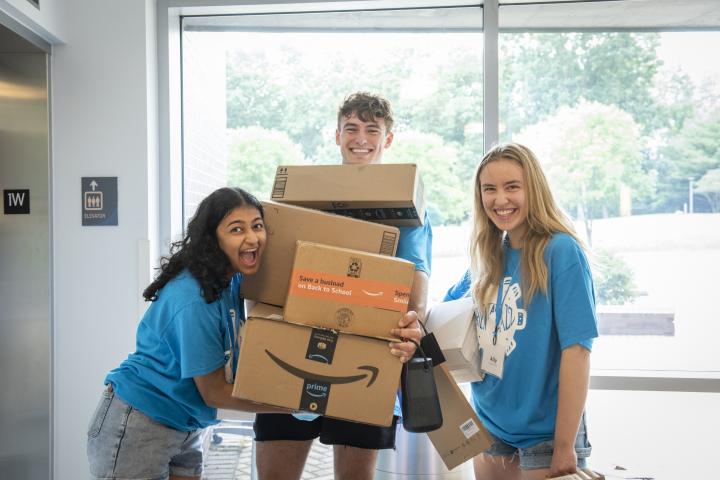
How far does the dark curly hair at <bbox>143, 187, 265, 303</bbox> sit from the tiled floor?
5.27 ft

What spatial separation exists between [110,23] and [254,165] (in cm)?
89

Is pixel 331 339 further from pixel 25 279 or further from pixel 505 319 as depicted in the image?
pixel 25 279

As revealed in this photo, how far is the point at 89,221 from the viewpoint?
2766 mm

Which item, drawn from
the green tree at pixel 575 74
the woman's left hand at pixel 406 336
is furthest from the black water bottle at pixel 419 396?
the green tree at pixel 575 74

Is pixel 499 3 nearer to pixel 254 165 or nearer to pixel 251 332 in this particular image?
A: pixel 254 165

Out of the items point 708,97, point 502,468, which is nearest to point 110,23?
point 502,468

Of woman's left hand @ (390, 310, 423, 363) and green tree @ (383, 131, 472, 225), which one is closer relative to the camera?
woman's left hand @ (390, 310, 423, 363)

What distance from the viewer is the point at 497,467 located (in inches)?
69.1

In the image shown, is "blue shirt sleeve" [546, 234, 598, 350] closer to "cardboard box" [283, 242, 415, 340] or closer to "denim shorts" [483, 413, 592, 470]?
"denim shorts" [483, 413, 592, 470]

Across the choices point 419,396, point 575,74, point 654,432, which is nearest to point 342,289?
point 419,396

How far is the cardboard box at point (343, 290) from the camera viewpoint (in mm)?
1487

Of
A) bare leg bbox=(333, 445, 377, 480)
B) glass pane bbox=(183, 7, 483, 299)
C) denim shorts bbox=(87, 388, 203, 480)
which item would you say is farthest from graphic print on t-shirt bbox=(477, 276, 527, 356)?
glass pane bbox=(183, 7, 483, 299)

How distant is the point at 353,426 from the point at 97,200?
5.25 ft

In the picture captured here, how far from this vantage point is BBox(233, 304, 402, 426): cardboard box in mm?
1471
